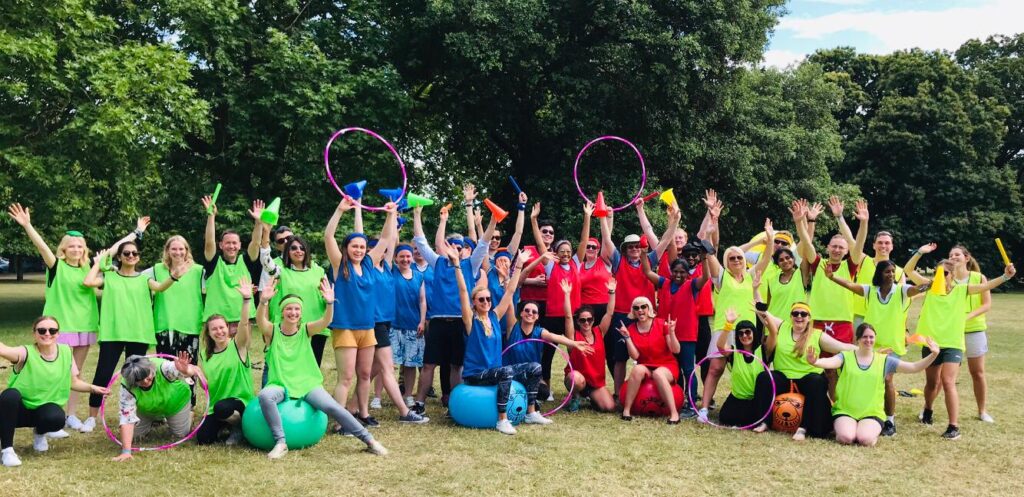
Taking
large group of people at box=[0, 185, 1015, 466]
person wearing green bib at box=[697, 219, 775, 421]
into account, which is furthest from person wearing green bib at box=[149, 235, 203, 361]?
person wearing green bib at box=[697, 219, 775, 421]

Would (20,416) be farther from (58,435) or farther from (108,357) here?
(108,357)

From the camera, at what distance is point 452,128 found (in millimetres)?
23500

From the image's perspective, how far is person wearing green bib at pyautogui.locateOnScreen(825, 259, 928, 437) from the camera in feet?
27.0

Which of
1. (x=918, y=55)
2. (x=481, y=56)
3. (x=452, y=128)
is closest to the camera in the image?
(x=481, y=56)

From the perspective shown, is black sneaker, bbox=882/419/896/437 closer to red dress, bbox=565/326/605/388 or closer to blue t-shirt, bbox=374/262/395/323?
red dress, bbox=565/326/605/388

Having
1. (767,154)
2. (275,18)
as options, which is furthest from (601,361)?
(767,154)

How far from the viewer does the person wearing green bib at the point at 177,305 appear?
7777 millimetres

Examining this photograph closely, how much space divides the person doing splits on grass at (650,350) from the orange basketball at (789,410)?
3.47ft

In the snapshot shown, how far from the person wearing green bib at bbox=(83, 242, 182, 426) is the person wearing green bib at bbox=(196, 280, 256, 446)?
2.60 ft

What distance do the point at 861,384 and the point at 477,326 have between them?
3869mm

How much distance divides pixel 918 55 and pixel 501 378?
4076 cm

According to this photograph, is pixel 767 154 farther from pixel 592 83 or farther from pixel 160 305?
pixel 160 305

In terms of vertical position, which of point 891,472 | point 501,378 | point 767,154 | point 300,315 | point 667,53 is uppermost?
point 667,53

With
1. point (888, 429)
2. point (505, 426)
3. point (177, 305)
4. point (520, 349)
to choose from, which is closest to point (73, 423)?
point (177, 305)
